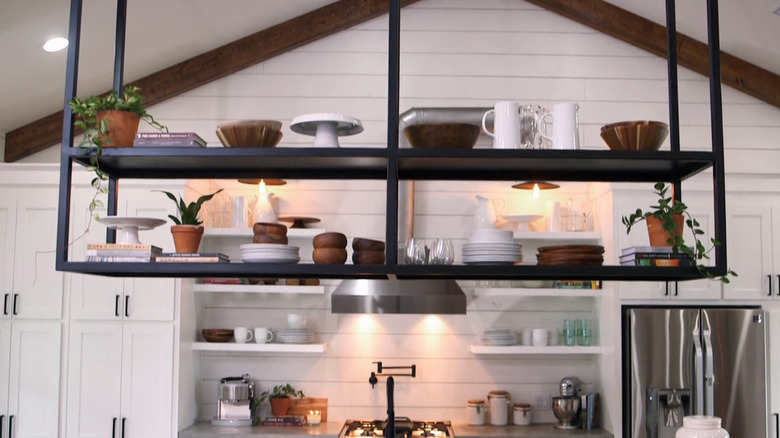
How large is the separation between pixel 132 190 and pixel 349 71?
65.6 inches

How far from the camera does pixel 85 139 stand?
3.02m

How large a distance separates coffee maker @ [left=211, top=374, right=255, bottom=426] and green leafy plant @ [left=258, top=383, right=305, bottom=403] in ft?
0.48

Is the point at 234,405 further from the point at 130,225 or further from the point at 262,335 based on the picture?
the point at 130,225

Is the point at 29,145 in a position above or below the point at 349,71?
below

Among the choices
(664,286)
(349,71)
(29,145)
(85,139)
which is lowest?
(664,286)

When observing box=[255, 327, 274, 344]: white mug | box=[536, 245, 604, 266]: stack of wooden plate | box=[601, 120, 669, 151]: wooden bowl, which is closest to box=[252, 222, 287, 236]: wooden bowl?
box=[536, 245, 604, 266]: stack of wooden plate

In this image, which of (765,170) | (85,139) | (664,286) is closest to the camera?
(85,139)

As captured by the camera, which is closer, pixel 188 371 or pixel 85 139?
pixel 85 139

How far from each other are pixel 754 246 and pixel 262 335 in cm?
316

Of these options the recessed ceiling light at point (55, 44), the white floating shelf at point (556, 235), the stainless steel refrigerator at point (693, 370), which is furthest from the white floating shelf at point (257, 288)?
the stainless steel refrigerator at point (693, 370)

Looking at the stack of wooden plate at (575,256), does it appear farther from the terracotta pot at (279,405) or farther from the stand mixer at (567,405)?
the terracotta pot at (279,405)

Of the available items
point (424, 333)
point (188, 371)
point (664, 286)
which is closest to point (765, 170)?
point (664, 286)

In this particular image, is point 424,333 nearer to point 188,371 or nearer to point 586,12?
point 188,371

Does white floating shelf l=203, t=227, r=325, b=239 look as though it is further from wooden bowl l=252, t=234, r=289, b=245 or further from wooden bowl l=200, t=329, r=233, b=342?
wooden bowl l=252, t=234, r=289, b=245
